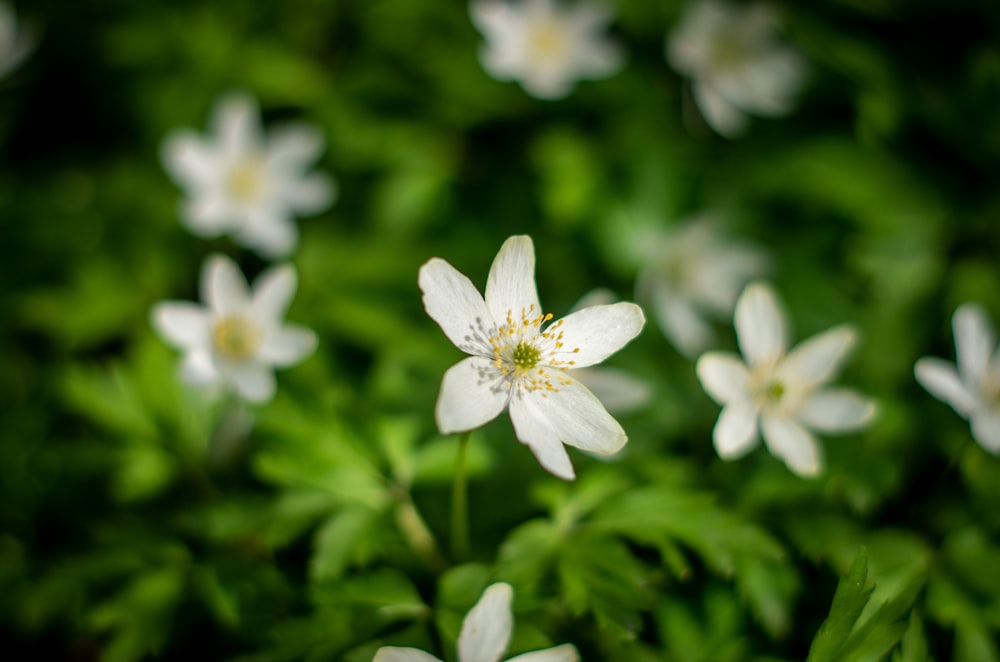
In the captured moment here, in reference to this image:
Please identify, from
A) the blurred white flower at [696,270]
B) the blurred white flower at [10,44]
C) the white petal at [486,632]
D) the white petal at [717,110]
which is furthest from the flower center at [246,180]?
the white petal at [486,632]

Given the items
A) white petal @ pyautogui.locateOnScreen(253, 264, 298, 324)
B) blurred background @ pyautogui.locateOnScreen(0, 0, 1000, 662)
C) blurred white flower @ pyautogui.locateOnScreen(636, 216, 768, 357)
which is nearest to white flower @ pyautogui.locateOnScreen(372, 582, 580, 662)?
blurred background @ pyautogui.locateOnScreen(0, 0, 1000, 662)

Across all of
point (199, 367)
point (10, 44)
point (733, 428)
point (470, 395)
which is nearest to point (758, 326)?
point (733, 428)

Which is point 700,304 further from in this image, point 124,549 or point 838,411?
point 124,549

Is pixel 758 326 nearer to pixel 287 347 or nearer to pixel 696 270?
pixel 696 270

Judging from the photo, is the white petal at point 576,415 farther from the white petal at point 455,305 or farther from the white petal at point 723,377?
the white petal at point 723,377

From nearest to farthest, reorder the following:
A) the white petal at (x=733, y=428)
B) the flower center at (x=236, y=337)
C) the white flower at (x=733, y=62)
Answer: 1. the white petal at (x=733, y=428)
2. the flower center at (x=236, y=337)
3. the white flower at (x=733, y=62)

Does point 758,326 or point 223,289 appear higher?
point 223,289

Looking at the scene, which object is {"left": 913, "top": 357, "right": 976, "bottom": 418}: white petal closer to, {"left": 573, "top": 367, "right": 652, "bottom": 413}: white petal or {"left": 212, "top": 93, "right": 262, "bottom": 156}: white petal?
{"left": 573, "top": 367, "right": 652, "bottom": 413}: white petal
